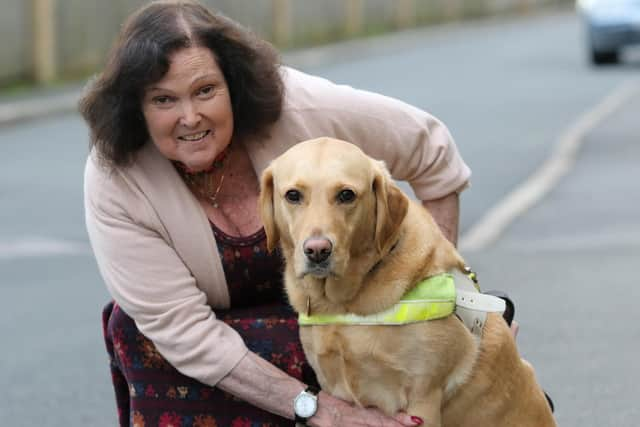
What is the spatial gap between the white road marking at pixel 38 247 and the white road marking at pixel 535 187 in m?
2.43

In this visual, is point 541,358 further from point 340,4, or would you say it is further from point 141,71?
point 340,4

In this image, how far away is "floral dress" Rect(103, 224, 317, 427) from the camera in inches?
190

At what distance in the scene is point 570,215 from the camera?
1048 cm

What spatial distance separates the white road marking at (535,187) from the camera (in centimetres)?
959

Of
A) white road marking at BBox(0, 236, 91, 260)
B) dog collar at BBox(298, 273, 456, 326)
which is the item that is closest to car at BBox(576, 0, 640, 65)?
white road marking at BBox(0, 236, 91, 260)

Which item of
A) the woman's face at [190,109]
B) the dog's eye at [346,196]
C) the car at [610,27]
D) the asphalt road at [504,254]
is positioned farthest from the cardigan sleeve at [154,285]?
the car at [610,27]

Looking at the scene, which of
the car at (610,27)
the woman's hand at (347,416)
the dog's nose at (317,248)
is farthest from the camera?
the car at (610,27)

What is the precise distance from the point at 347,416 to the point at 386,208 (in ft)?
2.23

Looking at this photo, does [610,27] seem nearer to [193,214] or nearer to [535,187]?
[535,187]

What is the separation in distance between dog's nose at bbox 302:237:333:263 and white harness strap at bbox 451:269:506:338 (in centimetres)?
50

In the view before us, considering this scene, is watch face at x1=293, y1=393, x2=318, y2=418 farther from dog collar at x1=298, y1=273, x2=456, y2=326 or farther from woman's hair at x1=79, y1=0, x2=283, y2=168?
woman's hair at x1=79, y1=0, x2=283, y2=168

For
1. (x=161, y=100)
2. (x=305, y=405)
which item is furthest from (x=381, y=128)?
(x=305, y=405)

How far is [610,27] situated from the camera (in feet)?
72.9

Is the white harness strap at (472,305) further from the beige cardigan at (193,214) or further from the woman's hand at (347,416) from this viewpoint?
the beige cardigan at (193,214)
